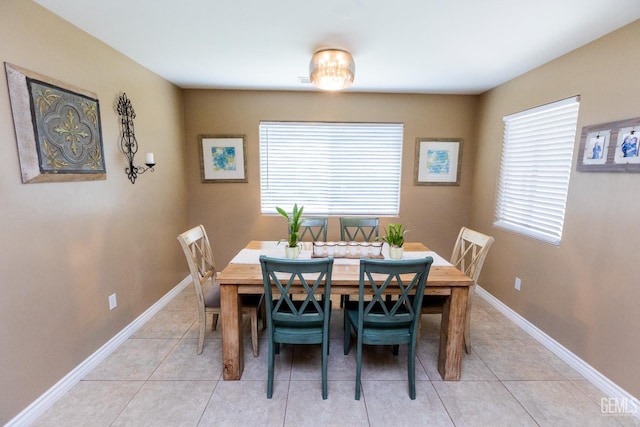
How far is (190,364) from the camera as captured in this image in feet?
6.81

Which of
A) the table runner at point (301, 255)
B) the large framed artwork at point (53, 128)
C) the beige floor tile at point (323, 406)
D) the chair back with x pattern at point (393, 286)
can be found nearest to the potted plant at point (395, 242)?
the table runner at point (301, 255)

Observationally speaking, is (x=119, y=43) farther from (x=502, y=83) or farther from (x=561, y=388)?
(x=561, y=388)

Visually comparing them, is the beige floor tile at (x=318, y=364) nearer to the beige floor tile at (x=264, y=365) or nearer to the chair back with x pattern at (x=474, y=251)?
the beige floor tile at (x=264, y=365)

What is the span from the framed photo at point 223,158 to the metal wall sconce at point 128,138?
936mm

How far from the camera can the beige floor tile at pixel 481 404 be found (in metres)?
1.62

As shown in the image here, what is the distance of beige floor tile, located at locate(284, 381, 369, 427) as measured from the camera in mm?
1599

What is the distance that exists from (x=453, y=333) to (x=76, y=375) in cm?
253

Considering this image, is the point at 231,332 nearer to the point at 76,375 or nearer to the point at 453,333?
the point at 76,375

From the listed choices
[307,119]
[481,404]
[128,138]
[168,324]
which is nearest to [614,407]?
[481,404]

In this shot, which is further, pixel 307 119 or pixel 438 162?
pixel 438 162

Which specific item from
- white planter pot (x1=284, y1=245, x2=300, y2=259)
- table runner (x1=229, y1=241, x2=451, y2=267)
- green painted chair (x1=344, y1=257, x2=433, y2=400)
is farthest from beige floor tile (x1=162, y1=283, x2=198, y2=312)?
green painted chair (x1=344, y1=257, x2=433, y2=400)

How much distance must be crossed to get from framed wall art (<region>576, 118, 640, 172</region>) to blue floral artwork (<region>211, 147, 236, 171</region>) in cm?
327

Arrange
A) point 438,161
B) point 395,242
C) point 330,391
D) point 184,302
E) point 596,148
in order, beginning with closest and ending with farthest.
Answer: point 330,391 → point 596,148 → point 395,242 → point 184,302 → point 438,161

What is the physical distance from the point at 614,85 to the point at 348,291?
7.22 ft
